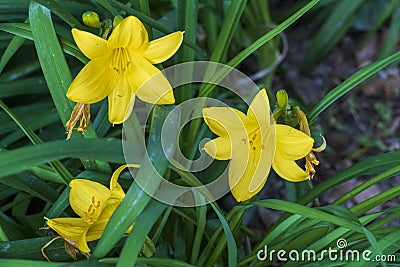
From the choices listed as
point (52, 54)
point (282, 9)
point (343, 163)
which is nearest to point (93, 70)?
point (52, 54)

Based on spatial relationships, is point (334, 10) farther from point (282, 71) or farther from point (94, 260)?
point (94, 260)

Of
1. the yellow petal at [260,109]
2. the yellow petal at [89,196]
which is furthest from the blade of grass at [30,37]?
the yellow petal at [260,109]

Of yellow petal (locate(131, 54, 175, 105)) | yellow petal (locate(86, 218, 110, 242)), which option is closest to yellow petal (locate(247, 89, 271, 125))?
yellow petal (locate(131, 54, 175, 105))

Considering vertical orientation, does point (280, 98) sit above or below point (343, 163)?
below

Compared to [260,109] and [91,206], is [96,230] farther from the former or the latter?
[260,109]

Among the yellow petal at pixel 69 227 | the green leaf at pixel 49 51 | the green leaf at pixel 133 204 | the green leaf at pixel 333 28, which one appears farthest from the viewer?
the green leaf at pixel 333 28

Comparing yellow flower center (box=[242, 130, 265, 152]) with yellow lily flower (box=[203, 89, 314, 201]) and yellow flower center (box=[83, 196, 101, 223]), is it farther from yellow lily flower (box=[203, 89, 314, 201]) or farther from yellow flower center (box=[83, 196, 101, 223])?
yellow flower center (box=[83, 196, 101, 223])

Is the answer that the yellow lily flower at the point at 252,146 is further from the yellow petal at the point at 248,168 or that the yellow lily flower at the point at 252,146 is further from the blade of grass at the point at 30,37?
the blade of grass at the point at 30,37
